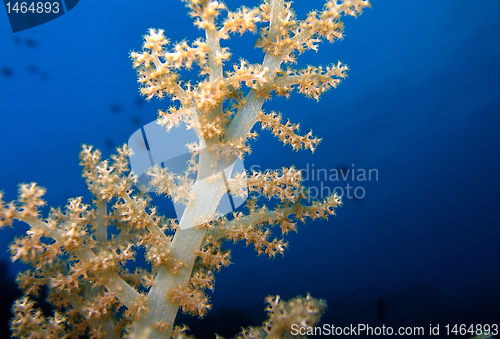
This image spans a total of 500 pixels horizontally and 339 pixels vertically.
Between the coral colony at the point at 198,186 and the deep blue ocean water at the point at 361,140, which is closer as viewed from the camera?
the coral colony at the point at 198,186

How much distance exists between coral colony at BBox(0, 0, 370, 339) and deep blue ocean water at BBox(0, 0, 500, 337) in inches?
162

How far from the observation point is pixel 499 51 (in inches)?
432

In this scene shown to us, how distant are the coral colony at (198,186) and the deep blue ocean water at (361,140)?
411 centimetres

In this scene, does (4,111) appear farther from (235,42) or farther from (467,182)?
(467,182)

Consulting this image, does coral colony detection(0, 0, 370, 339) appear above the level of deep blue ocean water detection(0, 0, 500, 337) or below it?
below

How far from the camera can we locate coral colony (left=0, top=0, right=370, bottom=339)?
195cm

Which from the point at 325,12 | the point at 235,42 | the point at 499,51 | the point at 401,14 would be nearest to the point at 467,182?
the point at 499,51

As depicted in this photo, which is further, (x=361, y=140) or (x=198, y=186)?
(x=361, y=140)

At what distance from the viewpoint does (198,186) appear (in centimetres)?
236

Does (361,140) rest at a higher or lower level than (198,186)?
higher

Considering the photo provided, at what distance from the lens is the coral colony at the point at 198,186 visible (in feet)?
6.41

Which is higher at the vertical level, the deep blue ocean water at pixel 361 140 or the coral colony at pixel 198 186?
the deep blue ocean water at pixel 361 140

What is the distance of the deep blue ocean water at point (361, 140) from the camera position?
30.7 ft

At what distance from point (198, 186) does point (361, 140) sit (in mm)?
12710
